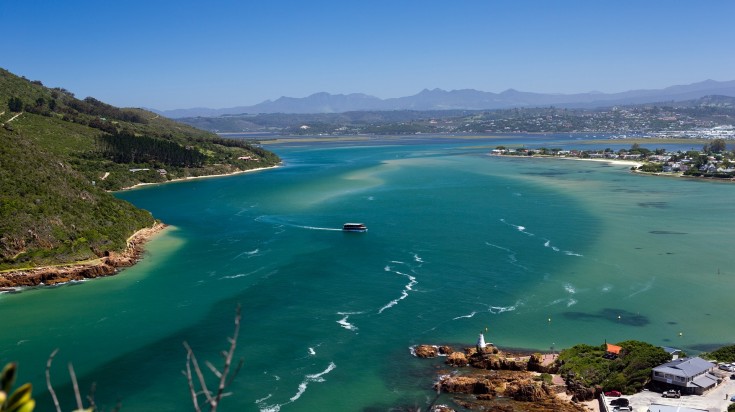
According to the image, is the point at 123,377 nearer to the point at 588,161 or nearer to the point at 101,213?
the point at 101,213

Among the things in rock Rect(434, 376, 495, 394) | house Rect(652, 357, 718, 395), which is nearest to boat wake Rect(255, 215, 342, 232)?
rock Rect(434, 376, 495, 394)

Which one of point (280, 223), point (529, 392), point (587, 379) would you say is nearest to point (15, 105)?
point (280, 223)

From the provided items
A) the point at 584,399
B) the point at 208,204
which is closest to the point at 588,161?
the point at 208,204

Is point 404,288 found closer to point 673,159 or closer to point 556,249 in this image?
point 556,249

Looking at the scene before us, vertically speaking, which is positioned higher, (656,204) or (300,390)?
(300,390)

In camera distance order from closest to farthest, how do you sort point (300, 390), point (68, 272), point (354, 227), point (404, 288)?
point (300, 390) → point (404, 288) → point (68, 272) → point (354, 227)
